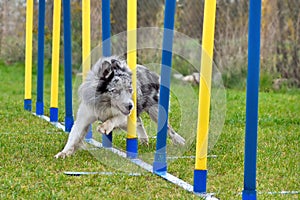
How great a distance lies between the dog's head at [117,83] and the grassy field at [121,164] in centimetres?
47

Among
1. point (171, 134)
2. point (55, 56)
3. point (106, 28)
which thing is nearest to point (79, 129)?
point (106, 28)

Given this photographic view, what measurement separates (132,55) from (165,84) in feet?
2.05

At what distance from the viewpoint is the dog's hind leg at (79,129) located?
526cm

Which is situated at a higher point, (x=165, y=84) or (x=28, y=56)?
(x=28, y=56)

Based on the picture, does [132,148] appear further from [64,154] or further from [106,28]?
[106,28]

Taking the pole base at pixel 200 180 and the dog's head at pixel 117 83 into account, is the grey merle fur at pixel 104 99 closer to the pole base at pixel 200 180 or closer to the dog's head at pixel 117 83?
the dog's head at pixel 117 83

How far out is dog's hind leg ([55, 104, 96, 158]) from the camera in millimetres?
5262

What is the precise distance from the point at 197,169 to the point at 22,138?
2.68m

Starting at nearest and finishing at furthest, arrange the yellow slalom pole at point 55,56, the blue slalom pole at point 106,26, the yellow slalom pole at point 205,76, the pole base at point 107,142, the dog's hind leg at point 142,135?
the yellow slalom pole at point 205,76 < the blue slalom pole at point 106,26 < the pole base at point 107,142 < the dog's hind leg at point 142,135 < the yellow slalom pole at point 55,56

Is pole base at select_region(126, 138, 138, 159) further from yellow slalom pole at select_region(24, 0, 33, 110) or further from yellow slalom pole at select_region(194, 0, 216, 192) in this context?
yellow slalom pole at select_region(24, 0, 33, 110)

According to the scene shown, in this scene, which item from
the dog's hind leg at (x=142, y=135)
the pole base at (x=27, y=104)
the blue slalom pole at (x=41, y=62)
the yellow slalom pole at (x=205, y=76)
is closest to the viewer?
the yellow slalom pole at (x=205, y=76)

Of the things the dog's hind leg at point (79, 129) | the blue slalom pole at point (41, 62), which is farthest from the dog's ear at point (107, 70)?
the blue slalom pole at point (41, 62)

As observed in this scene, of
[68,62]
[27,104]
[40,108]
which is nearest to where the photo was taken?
[68,62]

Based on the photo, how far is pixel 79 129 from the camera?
5.33 m
